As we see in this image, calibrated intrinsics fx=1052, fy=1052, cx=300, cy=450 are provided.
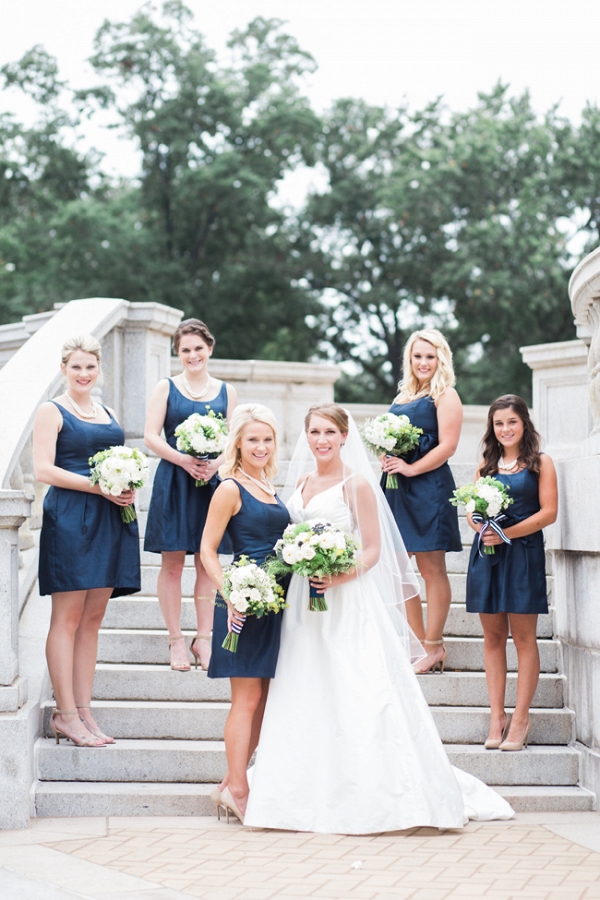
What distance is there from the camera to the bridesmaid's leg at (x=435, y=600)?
21.4ft

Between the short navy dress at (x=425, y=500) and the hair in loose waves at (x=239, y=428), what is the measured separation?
4.63 ft

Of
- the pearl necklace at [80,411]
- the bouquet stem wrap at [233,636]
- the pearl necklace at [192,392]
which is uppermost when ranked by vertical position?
the pearl necklace at [192,392]

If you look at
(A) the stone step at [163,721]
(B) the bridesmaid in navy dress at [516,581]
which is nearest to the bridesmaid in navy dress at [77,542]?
(A) the stone step at [163,721]

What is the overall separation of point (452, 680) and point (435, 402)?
5.69ft

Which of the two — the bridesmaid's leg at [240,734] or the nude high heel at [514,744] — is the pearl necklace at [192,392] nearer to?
the bridesmaid's leg at [240,734]

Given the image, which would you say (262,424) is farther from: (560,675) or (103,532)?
(560,675)

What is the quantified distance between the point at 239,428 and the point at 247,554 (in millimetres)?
644

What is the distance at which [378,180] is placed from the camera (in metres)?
26.3

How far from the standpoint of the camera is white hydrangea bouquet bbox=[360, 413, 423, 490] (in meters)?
6.48

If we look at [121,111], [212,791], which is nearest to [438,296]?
[121,111]

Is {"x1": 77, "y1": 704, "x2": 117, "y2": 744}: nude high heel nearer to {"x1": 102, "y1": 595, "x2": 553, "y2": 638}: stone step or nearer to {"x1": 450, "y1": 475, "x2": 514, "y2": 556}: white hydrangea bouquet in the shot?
{"x1": 102, "y1": 595, "x2": 553, "y2": 638}: stone step

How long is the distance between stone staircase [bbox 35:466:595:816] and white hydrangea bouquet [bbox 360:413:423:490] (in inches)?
52.2

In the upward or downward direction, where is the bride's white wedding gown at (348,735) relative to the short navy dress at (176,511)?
downward

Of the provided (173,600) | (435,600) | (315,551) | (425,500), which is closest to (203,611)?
(173,600)
